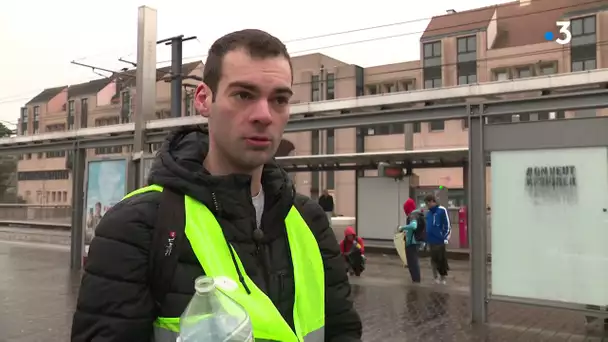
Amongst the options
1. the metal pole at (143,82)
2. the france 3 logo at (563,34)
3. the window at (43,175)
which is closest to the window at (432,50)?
the france 3 logo at (563,34)

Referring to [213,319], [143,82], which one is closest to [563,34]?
[143,82]

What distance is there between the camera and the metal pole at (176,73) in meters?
20.6

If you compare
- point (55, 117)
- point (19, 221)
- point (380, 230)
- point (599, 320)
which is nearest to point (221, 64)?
point (599, 320)

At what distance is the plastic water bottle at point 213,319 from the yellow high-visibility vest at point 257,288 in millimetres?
43

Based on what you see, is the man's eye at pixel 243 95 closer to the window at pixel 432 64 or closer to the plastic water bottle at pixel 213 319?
the plastic water bottle at pixel 213 319

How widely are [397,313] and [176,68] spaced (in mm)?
15512

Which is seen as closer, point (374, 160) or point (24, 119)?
point (374, 160)

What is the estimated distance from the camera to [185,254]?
132cm

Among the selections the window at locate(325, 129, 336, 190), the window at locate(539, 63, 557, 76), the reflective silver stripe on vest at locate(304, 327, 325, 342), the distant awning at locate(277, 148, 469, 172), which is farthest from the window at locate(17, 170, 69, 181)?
the reflective silver stripe on vest at locate(304, 327, 325, 342)

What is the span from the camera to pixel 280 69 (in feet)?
4.80

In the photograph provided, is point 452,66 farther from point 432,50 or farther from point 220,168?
point 220,168

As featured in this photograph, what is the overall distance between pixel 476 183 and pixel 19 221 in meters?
29.8

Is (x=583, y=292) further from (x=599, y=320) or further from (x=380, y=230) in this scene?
(x=380, y=230)

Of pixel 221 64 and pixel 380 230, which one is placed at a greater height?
pixel 221 64
